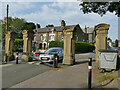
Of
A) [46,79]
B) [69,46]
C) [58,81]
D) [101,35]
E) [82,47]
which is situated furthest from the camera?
[82,47]

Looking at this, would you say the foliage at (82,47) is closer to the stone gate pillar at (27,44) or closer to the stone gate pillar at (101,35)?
the stone gate pillar at (27,44)

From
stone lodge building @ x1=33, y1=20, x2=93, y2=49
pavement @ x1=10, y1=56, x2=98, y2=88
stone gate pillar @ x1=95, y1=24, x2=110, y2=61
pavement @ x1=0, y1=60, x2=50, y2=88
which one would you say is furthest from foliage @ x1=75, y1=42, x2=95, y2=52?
pavement @ x1=10, y1=56, x2=98, y2=88

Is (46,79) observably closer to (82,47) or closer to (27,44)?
(27,44)

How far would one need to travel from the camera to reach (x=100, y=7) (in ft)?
33.5

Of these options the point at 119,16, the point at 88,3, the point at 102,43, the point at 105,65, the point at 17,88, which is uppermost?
the point at 88,3

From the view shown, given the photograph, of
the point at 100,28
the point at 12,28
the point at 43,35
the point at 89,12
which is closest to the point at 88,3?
the point at 89,12

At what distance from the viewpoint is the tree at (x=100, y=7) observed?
9436 mm

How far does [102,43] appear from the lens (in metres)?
7.28

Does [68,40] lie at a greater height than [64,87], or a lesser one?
greater

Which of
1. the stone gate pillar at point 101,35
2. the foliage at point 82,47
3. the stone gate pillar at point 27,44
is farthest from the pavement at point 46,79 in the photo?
the foliage at point 82,47

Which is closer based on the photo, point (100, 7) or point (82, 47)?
point (100, 7)

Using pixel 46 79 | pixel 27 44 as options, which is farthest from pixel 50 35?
pixel 46 79

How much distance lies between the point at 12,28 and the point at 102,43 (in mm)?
36097

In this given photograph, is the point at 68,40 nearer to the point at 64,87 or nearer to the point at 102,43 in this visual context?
the point at 102,43
